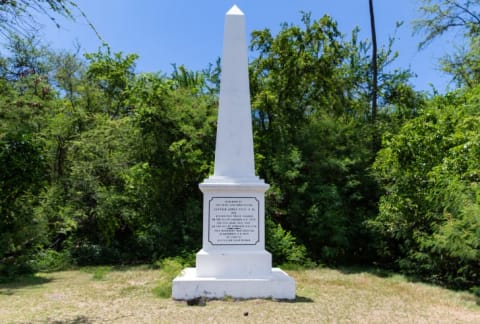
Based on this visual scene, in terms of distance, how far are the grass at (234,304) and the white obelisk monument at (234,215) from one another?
12.3 inches

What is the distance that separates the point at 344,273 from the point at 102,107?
39.5ft

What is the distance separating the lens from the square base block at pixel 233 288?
6785 mm

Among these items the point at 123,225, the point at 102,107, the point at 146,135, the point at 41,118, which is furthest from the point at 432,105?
the point at 102,107

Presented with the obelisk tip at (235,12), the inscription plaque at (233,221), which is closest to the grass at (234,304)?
the inscription plaque at (233,221)

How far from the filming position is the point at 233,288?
22.5 feet

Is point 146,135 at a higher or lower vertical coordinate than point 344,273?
higher

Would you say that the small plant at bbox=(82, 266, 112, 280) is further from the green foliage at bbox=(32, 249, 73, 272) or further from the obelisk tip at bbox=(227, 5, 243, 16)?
the obelisk tip at bbox=(227, 5, 243, 16)

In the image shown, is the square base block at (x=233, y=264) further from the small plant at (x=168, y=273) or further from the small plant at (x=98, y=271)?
the small plant at (x=98, y=271)

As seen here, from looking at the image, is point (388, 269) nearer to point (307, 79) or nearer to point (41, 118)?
point (307, 79)

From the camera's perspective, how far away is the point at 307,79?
608 inches

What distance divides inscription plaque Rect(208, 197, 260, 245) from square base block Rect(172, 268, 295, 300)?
0.72 meters

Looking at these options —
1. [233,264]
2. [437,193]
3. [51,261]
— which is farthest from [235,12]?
[51,261]

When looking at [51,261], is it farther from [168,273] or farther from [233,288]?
[233,288]

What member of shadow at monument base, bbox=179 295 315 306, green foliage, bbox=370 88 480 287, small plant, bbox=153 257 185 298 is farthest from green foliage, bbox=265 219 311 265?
shadow at monument base, bbox=179 295 315 306
